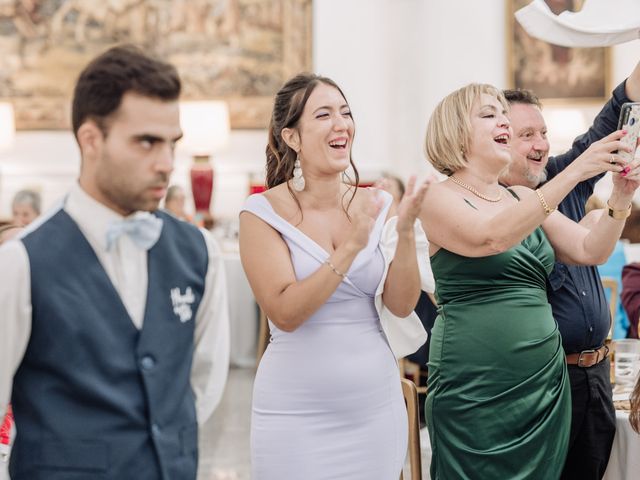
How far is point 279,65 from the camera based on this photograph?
35.1 feet

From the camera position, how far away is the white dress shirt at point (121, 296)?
157 cm

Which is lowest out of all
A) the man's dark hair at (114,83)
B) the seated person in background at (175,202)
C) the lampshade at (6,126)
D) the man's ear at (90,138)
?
the seated person in background at (175,202)

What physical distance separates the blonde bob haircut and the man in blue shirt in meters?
0.27

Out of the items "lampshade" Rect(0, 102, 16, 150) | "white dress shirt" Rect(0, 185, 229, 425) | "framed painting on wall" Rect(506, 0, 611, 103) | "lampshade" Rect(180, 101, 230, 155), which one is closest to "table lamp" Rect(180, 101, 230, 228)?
"lampshade" Rect(180, 101, 230, 155)

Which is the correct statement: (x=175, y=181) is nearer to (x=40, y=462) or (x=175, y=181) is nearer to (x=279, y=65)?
(x=279, y=65)

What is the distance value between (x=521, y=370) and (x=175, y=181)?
8.30 m


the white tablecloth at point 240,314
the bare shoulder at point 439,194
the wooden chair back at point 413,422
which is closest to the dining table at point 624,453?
the wooden chair back at point 413,422

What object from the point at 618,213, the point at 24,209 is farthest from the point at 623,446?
the point at 24,209

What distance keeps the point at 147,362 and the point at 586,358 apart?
174 centimetres

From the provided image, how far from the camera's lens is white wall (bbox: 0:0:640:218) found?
10.4 meters

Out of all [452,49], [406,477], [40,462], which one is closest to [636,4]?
[40,462]

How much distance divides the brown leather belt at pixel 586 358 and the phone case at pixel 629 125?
68cm

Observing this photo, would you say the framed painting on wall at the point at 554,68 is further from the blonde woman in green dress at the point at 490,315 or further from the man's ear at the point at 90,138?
the man's ear at the point at 90,138

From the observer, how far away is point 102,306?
1.65 meters
